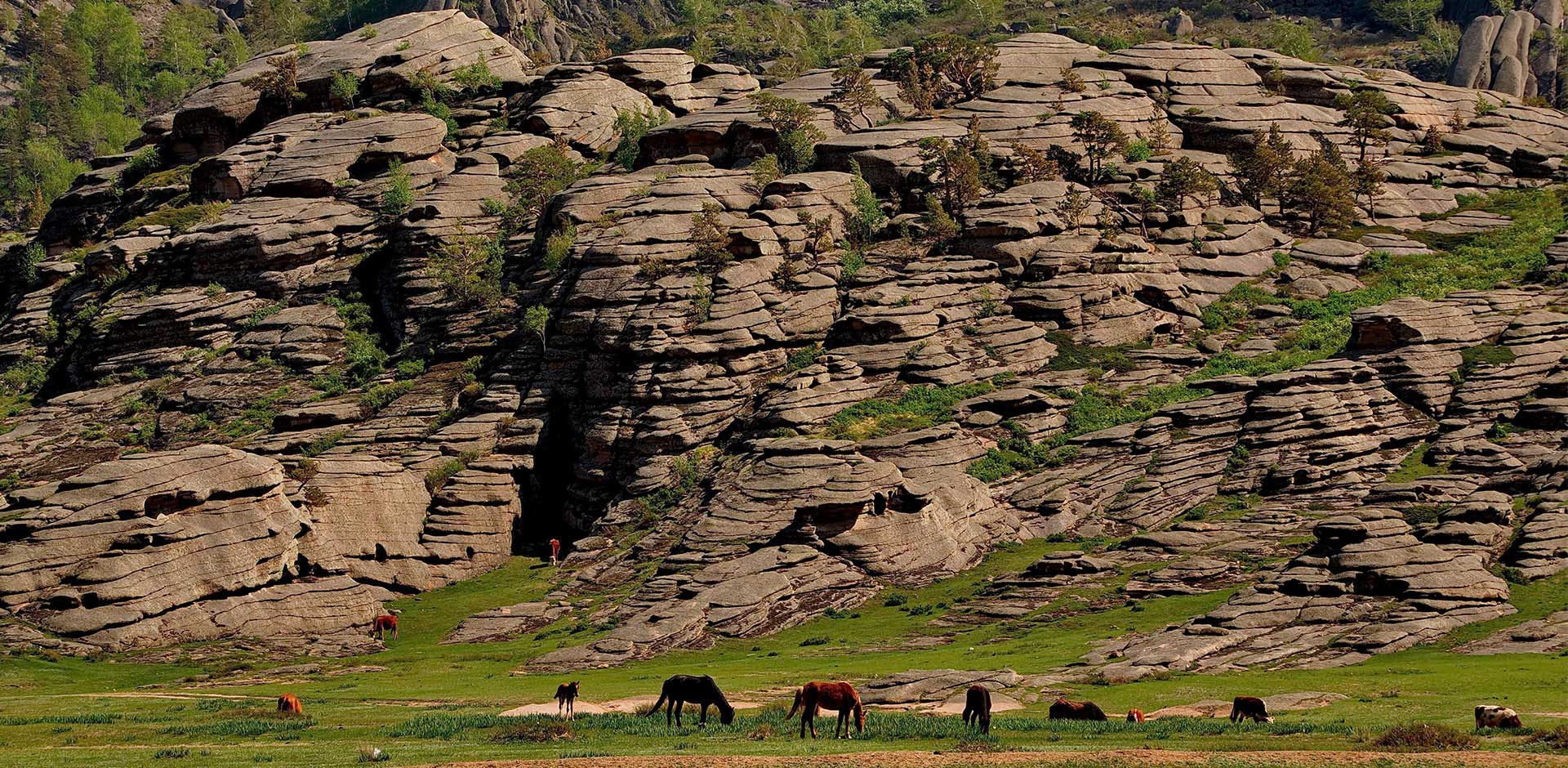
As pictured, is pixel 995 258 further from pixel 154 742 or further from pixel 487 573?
pixel 154 742

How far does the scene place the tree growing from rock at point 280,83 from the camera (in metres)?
119

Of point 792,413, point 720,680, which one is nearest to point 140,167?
point 792,413

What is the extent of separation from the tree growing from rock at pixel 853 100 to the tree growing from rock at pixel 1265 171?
27992 mm

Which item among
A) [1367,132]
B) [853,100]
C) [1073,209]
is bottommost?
[1073,209]

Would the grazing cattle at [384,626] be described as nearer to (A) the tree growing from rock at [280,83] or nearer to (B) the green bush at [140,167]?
(A) the tree growing from rock at [280,83]

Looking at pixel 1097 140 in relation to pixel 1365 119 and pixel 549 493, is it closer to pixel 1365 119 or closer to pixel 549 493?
pixel 1365 119

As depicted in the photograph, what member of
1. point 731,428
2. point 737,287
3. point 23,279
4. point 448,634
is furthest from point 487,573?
point 23,279

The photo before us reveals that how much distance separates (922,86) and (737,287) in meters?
36.1

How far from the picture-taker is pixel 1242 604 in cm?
5744

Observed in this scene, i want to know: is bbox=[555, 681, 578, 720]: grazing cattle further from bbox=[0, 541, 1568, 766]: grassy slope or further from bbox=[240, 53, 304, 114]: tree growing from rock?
bbox=[240, 53, 304, 114]: tree growing from rock

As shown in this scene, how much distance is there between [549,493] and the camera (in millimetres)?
85688

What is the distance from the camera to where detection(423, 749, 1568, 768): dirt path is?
31984 mm

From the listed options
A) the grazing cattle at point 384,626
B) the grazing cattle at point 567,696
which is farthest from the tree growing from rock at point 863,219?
the grazing cattle at point 567,696

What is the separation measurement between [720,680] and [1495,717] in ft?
88.7
